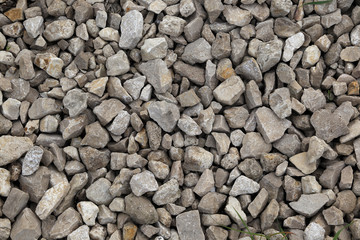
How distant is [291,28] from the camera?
82.0 inches

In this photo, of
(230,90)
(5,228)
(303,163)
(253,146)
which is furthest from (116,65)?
(303,163)

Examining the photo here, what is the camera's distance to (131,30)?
207cm

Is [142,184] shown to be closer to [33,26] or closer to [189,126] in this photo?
[189,126]

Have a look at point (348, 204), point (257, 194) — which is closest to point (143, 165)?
point (257, 194)

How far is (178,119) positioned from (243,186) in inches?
18.1

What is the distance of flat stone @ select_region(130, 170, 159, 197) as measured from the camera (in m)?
1.80

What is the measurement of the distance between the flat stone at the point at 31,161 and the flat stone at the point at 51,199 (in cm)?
13

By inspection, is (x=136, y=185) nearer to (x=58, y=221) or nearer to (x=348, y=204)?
(x=58, y=221)

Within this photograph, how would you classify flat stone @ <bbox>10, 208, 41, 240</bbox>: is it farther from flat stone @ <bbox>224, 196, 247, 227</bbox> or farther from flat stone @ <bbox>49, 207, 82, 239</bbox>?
flat stone @ <bbox>224, 196, 247, 227</bbox>

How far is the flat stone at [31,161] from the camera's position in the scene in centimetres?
183

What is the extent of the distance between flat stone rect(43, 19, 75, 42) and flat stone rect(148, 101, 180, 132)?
62cm

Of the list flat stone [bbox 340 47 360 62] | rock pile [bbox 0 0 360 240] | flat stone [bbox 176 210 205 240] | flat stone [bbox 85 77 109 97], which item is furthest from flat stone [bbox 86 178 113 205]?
flat stone [bbox 340 47 360 62]

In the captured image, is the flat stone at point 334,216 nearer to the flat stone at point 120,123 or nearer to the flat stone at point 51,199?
the flat stone at point 120,123

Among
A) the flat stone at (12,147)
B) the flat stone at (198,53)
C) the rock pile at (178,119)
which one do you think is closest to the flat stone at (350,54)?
the rock pile at (178,119)
